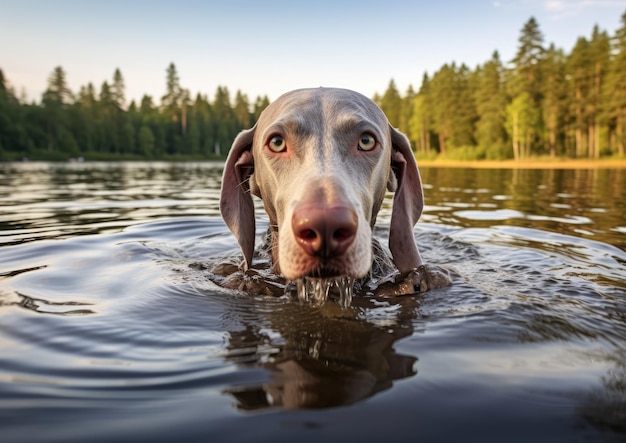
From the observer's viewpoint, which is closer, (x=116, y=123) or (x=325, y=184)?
(x=325, y=184)

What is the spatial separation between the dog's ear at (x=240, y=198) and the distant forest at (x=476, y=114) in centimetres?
4896

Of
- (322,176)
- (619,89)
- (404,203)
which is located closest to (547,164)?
(619,89)

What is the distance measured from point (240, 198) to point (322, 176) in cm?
148

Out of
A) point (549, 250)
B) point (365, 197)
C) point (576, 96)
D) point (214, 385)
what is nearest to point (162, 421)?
point (214, 385)

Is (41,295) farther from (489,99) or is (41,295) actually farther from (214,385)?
(489,99)

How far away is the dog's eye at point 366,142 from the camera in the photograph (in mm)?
3080

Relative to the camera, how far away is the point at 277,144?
3104 mm

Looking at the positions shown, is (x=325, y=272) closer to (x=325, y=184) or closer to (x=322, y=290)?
(x=325, y=184)

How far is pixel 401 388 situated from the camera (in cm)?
165

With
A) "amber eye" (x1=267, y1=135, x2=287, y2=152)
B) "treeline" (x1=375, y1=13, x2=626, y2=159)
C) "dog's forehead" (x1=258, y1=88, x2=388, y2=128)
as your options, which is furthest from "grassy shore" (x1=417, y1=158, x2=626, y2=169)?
"amber eye" (x1=267, y1=135, x2=287, y2=152)

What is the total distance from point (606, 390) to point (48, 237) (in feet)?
17.8

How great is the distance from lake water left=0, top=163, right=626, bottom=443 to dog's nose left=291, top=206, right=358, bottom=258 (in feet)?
1.35

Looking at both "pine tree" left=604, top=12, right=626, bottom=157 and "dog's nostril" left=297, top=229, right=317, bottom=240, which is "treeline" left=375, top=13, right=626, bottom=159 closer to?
"pine tree" left=604, top=12, right=626, bottom=157

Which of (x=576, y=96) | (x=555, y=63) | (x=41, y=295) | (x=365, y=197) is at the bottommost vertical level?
(x=41, y=295)
